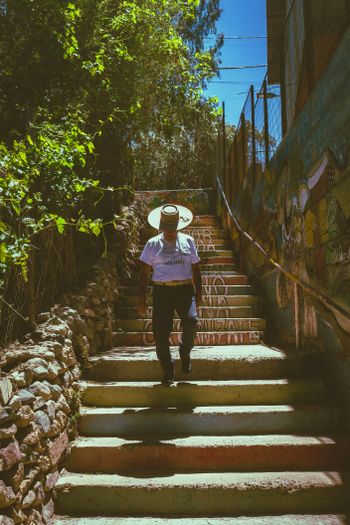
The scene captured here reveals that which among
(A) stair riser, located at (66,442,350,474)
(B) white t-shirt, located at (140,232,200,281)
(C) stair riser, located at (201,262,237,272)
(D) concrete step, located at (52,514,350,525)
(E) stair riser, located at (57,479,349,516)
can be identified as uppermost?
(C) stair riser, located at (201,262,237,272)

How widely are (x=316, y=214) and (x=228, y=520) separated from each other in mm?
2813

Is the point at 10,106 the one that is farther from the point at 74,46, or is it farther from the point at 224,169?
the point at 224,169

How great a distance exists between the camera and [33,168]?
398 centimetres

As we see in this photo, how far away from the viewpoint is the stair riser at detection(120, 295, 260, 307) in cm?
701

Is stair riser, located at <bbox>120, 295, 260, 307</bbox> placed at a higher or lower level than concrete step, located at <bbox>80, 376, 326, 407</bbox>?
higher

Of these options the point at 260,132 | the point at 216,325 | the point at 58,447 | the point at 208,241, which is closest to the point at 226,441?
the point at 58,447

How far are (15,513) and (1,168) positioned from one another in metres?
2.36

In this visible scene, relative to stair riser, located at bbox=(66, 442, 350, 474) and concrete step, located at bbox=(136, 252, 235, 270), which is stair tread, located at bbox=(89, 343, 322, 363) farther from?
concrete step, located at bbox=(136, 252, 235, 270)

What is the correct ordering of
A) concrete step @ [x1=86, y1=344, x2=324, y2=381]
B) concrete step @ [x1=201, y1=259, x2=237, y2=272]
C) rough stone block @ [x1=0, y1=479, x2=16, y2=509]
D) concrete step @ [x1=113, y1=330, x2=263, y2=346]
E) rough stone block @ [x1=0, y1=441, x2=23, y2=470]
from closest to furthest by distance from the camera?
rough stone block @ [x1=0, y1=479, x2=16, y2=509], rough stone block @ [x1=0, y1=441, x2=23, y2=470], concrete step @ [x1=86, y1=344, x2=324, y2=381], concrete step @ [x1=113, y1=330, x2=263, y2=346], concrete step @ [x1=201, y1=259, x2=237, y2=272]

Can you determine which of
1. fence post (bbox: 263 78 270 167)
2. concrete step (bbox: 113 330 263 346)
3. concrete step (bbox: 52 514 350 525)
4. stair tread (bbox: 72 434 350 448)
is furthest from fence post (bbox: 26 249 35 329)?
fence post (bbox: 263 78 270 167)

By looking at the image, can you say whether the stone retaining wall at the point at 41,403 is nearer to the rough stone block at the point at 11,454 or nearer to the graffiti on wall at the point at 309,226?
the rough stone block at the point at 11,454

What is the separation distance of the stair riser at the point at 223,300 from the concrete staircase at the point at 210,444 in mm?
1286

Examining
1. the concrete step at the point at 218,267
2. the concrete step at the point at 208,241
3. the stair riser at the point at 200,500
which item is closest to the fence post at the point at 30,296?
the stair riser at the point at 200,500

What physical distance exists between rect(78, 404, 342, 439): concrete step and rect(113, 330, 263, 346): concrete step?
1.89m
